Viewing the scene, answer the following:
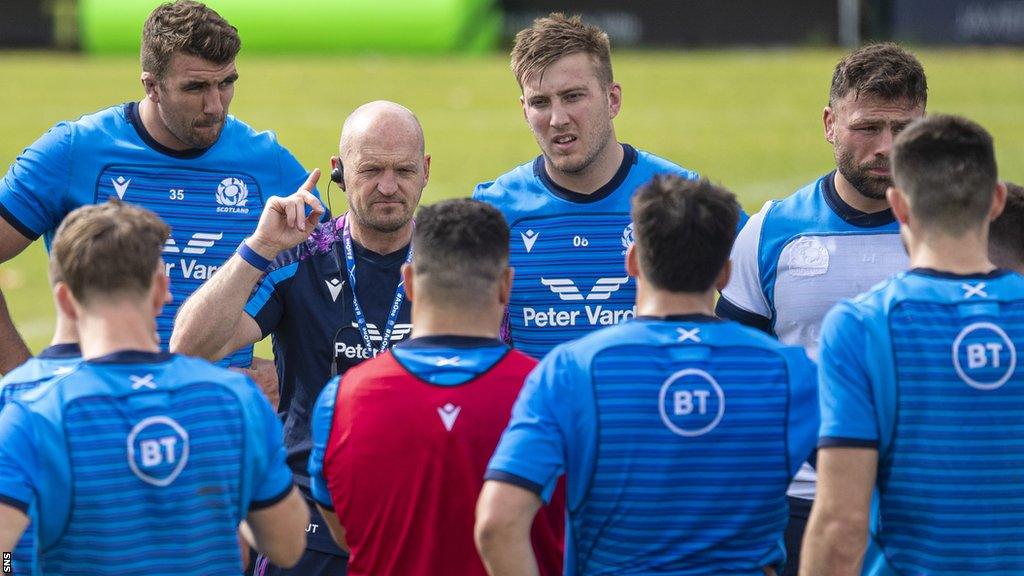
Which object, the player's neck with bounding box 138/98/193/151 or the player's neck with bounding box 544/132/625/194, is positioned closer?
the player's neck with bounding box 544/132/625/194

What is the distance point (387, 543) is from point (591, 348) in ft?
2.51

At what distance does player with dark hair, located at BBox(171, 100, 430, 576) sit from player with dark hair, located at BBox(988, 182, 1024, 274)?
1982 mm

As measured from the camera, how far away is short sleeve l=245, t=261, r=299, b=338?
16.6 feet

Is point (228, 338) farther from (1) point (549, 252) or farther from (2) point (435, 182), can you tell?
(2) point (435, 182)

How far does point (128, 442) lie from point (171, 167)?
9.20 ft

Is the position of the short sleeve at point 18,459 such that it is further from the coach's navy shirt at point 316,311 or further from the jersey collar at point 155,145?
the jersey collar at point 155,145

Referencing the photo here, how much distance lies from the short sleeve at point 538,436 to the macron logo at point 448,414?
0.60 ft

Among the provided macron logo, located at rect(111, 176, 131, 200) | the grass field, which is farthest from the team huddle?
the grass field

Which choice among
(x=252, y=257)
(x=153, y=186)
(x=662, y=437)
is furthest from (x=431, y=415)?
(x=153, y=186)

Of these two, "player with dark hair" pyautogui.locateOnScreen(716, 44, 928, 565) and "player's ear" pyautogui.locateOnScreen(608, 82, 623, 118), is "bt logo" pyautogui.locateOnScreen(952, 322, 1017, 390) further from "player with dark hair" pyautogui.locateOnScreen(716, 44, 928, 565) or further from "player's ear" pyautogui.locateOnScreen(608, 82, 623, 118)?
"player's ear" pyautogui.locateOnScreen(608, 82, 623, 118)

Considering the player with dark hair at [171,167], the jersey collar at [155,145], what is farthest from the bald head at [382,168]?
the jersey collar at [155,145]

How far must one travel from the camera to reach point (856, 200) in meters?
5.13

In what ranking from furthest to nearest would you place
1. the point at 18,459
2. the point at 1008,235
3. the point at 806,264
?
the point at 806,264 < the point at 1008,235 < the point at 18,459

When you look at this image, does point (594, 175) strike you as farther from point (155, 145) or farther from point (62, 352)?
point (62, 352)
